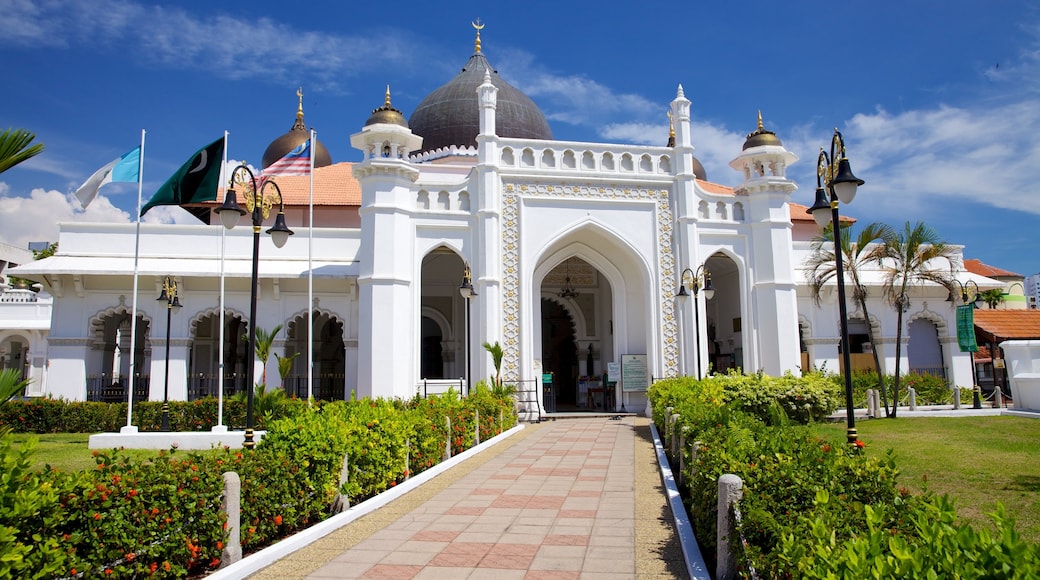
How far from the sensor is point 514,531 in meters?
6.67

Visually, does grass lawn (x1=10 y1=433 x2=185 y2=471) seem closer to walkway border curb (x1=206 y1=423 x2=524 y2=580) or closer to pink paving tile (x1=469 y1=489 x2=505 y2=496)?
walkway border curb (x1=206 y1=423 x2=524 y2=580)

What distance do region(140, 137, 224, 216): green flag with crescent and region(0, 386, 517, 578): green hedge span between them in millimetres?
7246

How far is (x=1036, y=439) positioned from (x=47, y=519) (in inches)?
518

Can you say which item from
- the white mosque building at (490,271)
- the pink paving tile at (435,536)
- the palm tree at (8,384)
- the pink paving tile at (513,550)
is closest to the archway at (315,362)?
the white mosque building at (490,271)

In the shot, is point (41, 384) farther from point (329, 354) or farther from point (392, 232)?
point (392, 232)

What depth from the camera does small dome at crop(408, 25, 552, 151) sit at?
25812 millimetres

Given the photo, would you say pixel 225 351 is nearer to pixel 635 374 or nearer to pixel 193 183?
pixel 193 183

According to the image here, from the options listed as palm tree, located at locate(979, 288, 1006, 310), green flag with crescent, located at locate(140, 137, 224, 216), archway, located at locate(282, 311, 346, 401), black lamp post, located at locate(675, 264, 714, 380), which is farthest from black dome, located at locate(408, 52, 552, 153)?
palm tree, located at locate(979, 288, 1006, 310)

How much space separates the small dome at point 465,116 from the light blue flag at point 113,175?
41.0 ft

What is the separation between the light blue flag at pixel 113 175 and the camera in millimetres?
13750

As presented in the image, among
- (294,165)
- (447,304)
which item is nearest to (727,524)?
(294,165)

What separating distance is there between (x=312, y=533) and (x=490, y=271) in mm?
13831

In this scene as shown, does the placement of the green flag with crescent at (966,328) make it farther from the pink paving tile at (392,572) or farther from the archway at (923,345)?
the pink paving tile at (392,572)

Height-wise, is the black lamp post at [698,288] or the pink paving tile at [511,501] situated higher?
the black lamp post at [698,288]
